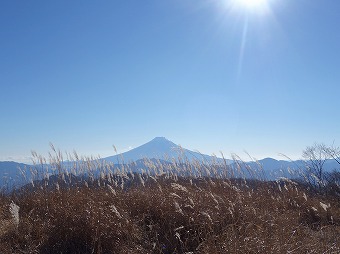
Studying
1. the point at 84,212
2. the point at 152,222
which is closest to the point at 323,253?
the point at 152,222

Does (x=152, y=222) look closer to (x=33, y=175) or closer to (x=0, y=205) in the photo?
(x=0, y=205)

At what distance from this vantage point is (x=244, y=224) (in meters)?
3.79

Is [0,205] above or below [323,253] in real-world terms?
above

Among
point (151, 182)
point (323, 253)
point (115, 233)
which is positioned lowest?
point (323, 253)

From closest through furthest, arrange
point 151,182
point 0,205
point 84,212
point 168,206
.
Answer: point 84,212
point 168,206
point 0,205
point 151,182

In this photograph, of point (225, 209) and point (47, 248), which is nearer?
point (47, 248)

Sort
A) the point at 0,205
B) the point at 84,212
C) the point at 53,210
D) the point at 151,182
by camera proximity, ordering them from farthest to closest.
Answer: the point at 151,182, the point at 0,205, the point at 53,210, the point at 84,212

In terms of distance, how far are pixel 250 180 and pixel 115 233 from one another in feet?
19.4

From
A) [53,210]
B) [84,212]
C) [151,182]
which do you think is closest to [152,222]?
[84,212]

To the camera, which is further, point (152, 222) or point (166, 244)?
point (152, 222)

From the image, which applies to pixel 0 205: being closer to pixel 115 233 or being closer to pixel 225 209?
pixel 115 233

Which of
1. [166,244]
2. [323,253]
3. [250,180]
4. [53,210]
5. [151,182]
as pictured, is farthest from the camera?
[250,180]

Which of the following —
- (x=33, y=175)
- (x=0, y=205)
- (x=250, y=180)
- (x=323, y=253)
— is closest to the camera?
(x=323, y=253)

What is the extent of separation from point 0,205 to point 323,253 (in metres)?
5.43
